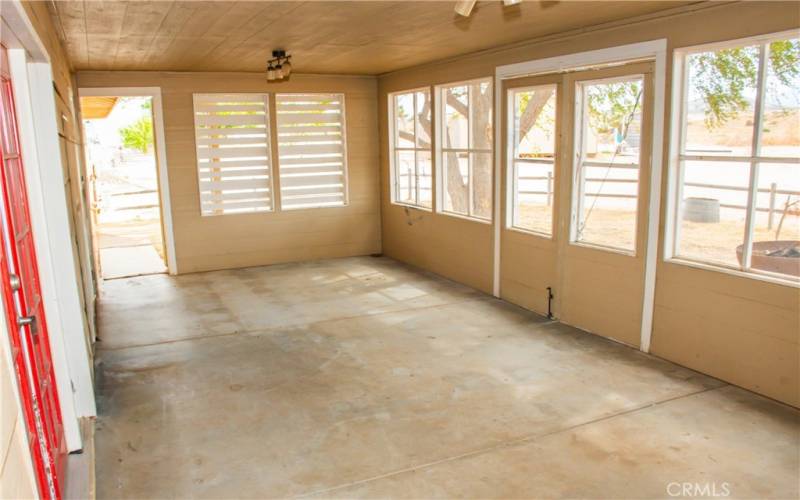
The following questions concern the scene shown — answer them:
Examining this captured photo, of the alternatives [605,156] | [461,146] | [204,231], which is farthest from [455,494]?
[204,231]

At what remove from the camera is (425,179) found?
292 inches

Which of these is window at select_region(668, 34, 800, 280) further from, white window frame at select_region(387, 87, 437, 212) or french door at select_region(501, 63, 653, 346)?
white window frame at select_region(387, 87, 437, 212)

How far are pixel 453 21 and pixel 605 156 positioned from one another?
1589 mm

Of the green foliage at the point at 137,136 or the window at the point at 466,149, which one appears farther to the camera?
the green foliage at the point at 137,136

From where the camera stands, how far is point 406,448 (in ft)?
10.5

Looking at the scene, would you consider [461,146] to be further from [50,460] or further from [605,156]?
[50,460]

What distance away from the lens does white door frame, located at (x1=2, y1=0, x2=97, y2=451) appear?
113 inches

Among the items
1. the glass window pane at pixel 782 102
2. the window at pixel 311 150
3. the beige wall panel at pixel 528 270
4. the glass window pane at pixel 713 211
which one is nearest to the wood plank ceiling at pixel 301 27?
the glass window pane at pixel 782 102

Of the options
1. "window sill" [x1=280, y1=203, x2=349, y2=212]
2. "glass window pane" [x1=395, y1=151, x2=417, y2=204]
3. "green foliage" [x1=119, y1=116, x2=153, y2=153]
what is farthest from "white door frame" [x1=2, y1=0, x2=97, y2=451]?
"green foliage" [x1=119, y1=116, x2=153, y2=153]

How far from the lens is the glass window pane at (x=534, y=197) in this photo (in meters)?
5.37

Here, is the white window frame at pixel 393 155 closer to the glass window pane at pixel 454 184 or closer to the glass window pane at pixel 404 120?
the glass window pane at pixel 404 120

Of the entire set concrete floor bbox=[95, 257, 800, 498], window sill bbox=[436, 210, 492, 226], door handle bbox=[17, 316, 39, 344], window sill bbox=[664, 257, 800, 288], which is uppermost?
door handle bbox=[17, 316, 39, 344]

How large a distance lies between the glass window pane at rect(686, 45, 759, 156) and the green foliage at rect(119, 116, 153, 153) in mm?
22988

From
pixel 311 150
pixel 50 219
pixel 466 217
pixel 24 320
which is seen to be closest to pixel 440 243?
pixel 466 217
